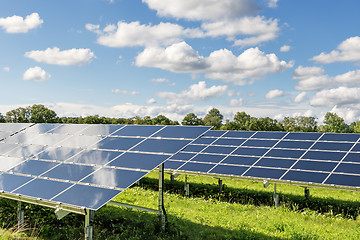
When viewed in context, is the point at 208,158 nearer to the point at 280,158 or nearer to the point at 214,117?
the point at 280,158

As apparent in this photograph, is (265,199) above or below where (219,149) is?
below

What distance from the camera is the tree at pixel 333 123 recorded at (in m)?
102

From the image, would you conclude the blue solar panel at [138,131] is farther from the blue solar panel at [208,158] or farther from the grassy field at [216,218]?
the blue solar panel at [208,158]

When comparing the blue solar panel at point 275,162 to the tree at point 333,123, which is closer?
the blue solar panel at point 275,162

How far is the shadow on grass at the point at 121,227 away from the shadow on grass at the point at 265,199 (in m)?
5.12

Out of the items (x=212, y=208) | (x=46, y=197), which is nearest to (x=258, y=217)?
(x=212, y=208)

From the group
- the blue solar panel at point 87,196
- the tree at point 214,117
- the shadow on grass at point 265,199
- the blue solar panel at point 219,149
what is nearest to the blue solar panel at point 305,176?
the shadow on grass at point 265,199

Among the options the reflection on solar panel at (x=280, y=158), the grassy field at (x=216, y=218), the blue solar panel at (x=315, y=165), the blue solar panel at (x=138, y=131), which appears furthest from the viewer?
the blue solar panel at (x=315, y=165)

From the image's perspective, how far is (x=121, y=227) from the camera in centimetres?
1248

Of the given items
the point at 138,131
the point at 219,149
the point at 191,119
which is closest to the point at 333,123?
the point at 191,119

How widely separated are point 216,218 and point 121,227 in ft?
15.1

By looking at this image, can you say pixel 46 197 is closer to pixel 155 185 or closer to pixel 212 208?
pixel 212 208

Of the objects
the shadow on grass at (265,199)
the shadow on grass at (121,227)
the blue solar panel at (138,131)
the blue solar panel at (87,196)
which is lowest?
the shadow on grass at (265,199)

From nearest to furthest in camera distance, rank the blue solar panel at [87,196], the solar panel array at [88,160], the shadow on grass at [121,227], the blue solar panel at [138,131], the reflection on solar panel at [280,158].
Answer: the blue solar panel at [87,196]
the solar panel array at [88,160]
the shadow on grass at [121,227]
the blue solar panel at [138,131]
the reflection on solar panel at [280,158]
